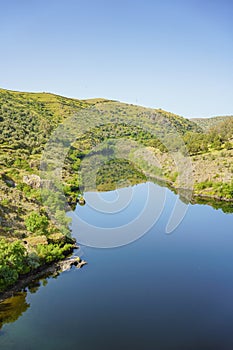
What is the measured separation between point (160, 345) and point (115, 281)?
9.85 m

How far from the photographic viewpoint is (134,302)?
28.6 meters

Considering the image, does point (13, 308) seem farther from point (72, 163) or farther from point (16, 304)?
point (72, 163)

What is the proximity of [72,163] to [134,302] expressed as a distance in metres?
58.1

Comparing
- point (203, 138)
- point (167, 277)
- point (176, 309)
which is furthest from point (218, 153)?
point (176, 309)

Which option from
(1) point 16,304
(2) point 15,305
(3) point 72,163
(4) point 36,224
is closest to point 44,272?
(1) point 16,304

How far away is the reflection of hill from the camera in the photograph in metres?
25.8

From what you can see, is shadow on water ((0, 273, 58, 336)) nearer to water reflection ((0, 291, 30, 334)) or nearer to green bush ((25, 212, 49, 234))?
water reflection ((0, 291, 30, 334))

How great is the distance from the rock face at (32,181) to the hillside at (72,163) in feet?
0.82

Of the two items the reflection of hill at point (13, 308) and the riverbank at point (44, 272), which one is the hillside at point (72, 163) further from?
the reflection of hill at point (13, 308)

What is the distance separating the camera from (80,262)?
36.0m

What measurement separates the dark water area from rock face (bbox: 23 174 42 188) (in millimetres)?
13952

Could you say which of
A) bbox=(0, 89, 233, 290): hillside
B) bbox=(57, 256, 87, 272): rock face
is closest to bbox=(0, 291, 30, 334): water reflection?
bbox=(0, 89, 233, 290): hillside

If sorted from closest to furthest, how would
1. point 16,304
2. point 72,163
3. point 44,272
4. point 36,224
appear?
point 16,304, point 44,272, point 36,224, point 72,163

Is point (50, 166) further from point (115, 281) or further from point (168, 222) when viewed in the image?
point (115, 281)
